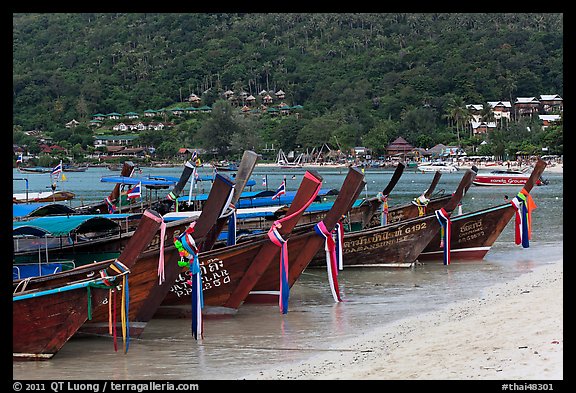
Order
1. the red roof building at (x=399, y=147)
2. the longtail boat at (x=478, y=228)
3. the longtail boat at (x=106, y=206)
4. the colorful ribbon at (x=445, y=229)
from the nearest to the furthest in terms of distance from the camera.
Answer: the colorful ribbon at (x=445, y=229) → the longtail boat at (x=478, y=228) → the longtail boat at (x=106, y=206) → the red roof building at (x=399, y=147)

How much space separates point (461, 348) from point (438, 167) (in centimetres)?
10249

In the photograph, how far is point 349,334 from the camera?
1592 cm

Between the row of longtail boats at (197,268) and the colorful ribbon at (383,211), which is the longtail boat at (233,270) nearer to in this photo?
the row of longtail boats at (197,268)

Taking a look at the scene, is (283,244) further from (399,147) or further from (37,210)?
(399,147)

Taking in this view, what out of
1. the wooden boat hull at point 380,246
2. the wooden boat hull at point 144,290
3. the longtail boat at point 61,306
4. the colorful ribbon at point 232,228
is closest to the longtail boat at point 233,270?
the wooden boat hull at point 144,290

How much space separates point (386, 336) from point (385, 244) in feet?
27.6

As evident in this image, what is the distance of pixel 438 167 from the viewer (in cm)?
11456

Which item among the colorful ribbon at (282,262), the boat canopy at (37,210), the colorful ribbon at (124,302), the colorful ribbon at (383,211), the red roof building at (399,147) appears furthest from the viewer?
the red roof building at (399,147)

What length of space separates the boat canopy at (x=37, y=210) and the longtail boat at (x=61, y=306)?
8.22 metres

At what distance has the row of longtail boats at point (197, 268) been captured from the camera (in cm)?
1346

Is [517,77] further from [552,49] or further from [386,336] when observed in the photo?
[386,336]

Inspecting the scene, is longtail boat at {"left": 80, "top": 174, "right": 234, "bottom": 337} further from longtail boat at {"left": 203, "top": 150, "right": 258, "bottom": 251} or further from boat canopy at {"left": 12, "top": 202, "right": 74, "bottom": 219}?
boat canopy at {"left": 12, "top": 202, "right": 74, "bottom": 219}

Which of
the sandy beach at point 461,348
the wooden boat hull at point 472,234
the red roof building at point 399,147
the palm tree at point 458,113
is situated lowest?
the red roof building at point 399,147

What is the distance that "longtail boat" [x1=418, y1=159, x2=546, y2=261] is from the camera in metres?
25.5
